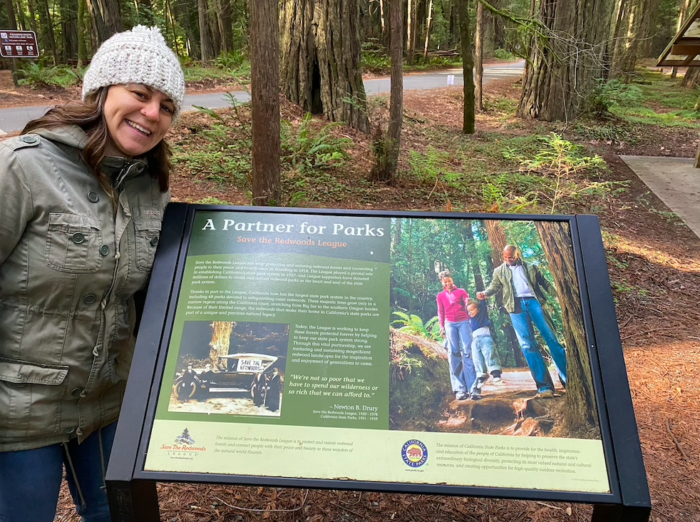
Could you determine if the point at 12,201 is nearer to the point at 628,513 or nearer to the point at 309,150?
the point at 628,513

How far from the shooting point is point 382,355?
1.90 metres

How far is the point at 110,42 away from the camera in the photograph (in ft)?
6.16

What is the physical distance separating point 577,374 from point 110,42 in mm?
2130

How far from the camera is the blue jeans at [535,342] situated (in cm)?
186

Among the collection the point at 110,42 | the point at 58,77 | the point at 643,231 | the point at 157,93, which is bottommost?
the point at 643,231

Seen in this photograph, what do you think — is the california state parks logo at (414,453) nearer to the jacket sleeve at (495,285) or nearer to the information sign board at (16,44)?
the jacket sleeve at (495,285)

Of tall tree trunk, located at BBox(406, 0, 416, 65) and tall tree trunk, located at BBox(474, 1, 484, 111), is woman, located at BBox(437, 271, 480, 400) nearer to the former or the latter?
tall tree trunk, located at BBox(474, 1, 484, 111)

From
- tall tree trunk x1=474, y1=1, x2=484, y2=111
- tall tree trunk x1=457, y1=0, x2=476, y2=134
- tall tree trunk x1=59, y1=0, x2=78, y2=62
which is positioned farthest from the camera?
tall tree trunk x1=59, y1=0, x2=78, y2=62

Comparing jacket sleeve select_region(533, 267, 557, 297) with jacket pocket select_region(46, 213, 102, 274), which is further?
jacket sleeve select_region(533, 267, 557, 297)

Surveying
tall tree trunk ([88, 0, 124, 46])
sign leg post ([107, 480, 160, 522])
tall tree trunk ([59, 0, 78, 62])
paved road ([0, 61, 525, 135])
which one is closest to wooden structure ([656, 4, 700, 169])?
paved road ([0, 61, 525, 135])

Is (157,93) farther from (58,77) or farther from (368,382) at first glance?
(58,77)

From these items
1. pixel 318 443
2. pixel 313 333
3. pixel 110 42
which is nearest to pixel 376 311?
pixel 313 333

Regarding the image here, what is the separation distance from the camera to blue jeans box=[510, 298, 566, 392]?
1864mm

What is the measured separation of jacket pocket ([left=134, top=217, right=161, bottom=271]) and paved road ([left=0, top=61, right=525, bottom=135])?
951 mm
